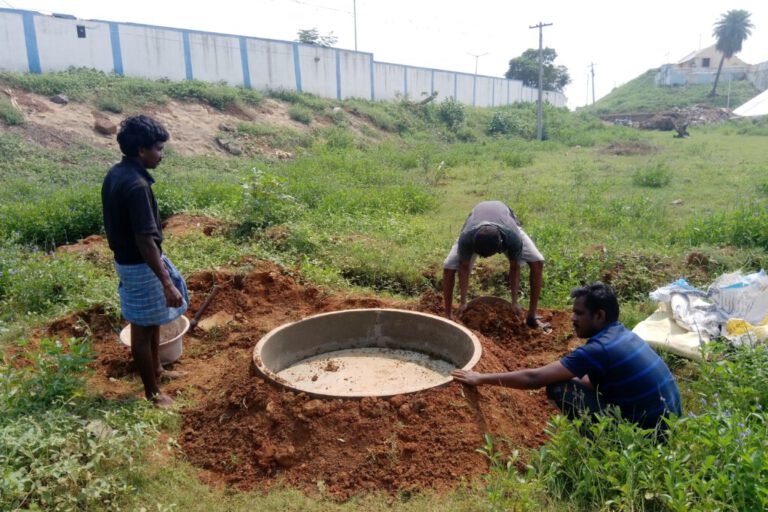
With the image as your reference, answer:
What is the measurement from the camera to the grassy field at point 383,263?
2.49 metres

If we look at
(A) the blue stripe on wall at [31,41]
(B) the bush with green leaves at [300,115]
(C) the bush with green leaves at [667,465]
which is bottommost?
(C) the bush with green leaves at [667,465]

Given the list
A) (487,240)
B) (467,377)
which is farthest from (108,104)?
(467,377)

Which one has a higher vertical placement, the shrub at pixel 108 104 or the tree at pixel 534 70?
the tree at pixel 534 70

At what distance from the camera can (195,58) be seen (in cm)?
2125

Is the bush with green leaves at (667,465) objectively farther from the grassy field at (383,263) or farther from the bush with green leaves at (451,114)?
the bush with green leaves at (451,114)

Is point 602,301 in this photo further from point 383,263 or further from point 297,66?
point 297,66

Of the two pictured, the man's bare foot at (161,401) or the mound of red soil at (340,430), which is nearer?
the mound of red soil at (340,430)

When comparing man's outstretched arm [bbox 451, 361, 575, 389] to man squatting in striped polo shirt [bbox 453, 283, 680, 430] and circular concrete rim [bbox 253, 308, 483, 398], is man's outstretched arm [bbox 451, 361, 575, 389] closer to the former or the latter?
man squatting in striped polo shirt [bbox 453, 283, 680, 430]

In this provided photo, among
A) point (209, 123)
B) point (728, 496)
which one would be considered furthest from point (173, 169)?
point (728, 496)

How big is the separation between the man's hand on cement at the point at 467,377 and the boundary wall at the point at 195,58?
60.5 ft

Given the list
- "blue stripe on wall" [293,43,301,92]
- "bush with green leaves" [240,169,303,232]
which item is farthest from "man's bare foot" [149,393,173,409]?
"blue stripe on wall" [293,43,301,92]

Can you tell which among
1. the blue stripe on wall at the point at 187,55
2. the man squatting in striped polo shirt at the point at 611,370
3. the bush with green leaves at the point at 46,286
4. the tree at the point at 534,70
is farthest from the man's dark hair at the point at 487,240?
the tree at the point at 534,70

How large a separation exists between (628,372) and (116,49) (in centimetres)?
2084

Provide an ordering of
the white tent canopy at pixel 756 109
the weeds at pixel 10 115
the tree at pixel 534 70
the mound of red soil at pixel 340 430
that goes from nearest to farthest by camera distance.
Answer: the mound of red soil at pixel 340 430
the weeds at pixel 10 115
the white tent canopy at pixel 756 109
the tree at pixel 534 70
